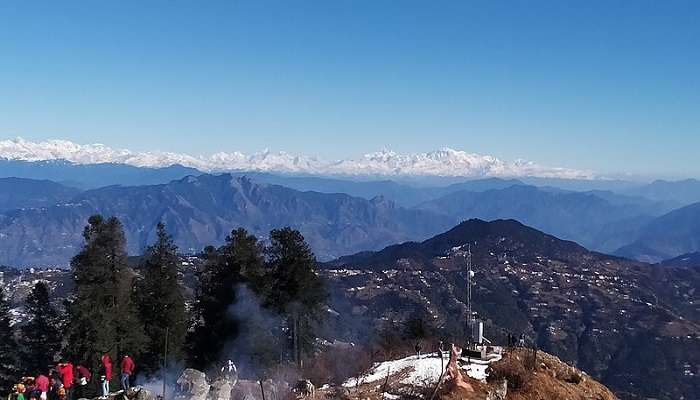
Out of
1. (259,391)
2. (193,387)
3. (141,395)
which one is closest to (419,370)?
(259,391)

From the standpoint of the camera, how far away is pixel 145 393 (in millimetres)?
21312

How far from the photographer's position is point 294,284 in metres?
34.8

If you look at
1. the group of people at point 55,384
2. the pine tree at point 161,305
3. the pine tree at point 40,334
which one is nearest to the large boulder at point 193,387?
the group of people at point 55,384

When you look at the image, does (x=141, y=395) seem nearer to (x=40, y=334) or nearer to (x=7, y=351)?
(x=40, y=334)

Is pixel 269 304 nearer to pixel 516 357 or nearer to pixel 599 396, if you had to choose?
pixel 516 357

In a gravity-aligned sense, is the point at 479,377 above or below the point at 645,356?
above

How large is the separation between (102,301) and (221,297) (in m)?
6.20

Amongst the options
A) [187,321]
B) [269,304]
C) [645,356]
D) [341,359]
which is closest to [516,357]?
[341,359]

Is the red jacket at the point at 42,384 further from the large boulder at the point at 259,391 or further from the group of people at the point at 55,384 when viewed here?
the large boulder at the point at 259,391

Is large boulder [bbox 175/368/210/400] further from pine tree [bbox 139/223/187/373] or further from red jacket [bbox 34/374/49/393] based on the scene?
pine tree [bbox 139/223/187/373]

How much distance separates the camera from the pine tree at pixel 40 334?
37.8 meters

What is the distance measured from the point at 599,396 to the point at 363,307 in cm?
17516

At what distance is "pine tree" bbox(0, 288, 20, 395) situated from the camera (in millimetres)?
35578

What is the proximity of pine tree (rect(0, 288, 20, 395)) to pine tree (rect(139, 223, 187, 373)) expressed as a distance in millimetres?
8534
